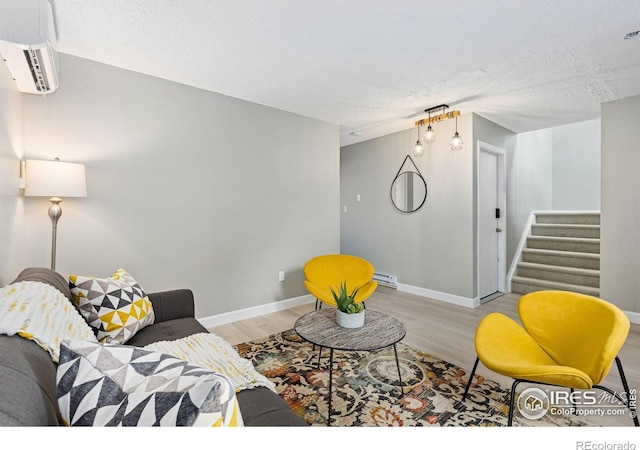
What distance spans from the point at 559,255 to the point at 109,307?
17.8 feet

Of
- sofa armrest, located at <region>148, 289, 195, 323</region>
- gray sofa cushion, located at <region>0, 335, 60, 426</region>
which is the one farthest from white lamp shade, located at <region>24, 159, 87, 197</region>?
gray sofa cushion, located at <region>0, 335, 60, 426</region>

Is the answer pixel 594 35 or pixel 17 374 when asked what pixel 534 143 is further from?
pixel 17 374

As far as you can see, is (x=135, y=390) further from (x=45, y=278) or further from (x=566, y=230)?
(x=566, y=230)

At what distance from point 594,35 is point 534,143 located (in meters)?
3.46

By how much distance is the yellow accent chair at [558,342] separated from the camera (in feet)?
4.45

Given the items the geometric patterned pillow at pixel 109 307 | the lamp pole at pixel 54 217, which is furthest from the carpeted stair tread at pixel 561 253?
the lamp pole at pixel 54 217

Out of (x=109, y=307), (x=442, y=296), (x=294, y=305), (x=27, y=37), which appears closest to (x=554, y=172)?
(x=442, y=296)

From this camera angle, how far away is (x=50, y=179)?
1.95m

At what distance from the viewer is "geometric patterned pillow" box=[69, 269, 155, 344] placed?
158 cm

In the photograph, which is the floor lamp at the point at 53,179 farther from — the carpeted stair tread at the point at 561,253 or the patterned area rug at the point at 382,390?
the carpeted stair tread at the point at 561,253

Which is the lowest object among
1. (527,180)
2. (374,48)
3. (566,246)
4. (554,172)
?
(566,246)

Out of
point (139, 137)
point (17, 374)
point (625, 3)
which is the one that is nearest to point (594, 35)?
point (625, 3)

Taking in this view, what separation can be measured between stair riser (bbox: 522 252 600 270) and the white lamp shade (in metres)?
5.60

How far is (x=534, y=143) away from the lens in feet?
16.5
